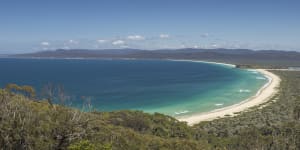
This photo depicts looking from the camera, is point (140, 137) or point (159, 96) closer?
point (140, 137)

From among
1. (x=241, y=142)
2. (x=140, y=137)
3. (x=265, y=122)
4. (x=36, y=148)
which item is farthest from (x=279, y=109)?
(x=36, y=148)

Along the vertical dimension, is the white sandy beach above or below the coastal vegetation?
below

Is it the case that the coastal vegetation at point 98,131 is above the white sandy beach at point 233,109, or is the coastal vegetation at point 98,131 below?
above

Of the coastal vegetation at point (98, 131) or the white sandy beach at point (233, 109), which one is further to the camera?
the white sandy beach at point (233, 109)

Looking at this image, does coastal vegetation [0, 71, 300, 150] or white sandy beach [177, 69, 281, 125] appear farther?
white sandy beach [177, 69, 281, 125]

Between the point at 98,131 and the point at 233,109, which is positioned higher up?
the point at 98,131

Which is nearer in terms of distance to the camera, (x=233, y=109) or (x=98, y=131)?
(x=98, y=131)

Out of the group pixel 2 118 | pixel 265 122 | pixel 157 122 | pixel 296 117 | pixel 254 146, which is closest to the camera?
pixel 2 118

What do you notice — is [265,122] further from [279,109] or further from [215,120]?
[279,109]

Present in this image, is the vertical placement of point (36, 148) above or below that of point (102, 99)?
above

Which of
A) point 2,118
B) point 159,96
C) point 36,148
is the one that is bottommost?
point 159,96

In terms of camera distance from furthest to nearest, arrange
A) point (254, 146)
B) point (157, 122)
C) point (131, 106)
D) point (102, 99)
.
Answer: point (102, 99) → point (131, 106) → point (157, 122) → point (254, 146)
